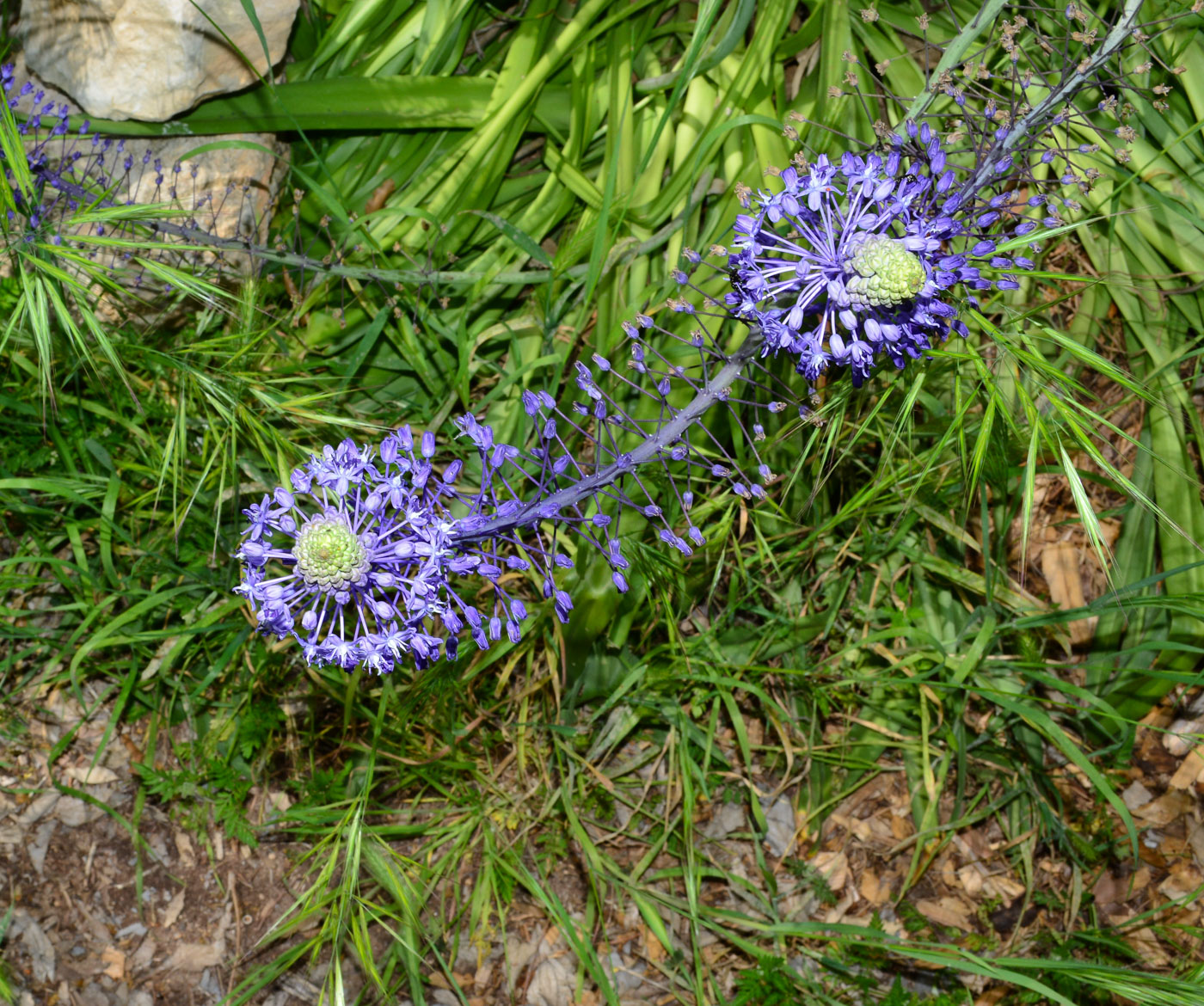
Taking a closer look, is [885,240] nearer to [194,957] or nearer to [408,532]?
[408,532]

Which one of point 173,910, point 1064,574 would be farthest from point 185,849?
point 1064,574

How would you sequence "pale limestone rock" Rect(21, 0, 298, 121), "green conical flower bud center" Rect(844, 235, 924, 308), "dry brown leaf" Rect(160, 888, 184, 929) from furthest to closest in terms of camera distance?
"dry brown leaf" Rect(160, 888, 184, 929)
"pale limestone rock" Rect(21, 0, 298, 121)
"green conical flower bud center" Rect(844, 235, 924, 308)

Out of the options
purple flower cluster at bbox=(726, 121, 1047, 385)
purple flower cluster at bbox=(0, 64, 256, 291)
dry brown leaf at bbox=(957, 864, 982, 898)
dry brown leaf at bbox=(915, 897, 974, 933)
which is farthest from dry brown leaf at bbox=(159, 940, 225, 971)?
purple flower cluster at bbox=(726, 121, 1047, 385)

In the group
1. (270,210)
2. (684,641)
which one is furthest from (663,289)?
(270,210)

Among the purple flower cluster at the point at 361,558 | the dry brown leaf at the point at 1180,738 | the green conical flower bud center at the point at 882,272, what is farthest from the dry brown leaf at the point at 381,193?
the dry brown leaf at the point at 1180,738

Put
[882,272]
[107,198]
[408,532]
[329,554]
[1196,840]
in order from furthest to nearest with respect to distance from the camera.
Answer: [1196,840], [107,198], [408,532], [329,554], [882,272]

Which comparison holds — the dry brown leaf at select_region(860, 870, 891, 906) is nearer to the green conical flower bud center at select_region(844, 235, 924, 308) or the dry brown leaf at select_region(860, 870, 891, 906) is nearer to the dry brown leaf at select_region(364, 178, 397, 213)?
the green conical flower bud center at select_region(844, 235, 924, 308)

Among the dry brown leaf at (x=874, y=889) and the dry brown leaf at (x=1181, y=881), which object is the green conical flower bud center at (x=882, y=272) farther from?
the dry brown leaf at (x=1181, y=881)
